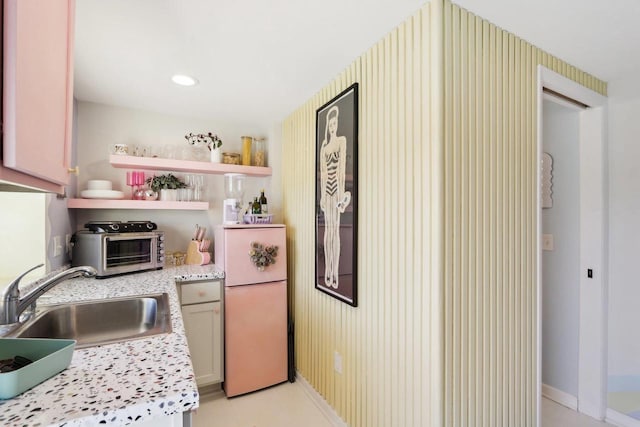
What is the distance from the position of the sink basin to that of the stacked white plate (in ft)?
3.69

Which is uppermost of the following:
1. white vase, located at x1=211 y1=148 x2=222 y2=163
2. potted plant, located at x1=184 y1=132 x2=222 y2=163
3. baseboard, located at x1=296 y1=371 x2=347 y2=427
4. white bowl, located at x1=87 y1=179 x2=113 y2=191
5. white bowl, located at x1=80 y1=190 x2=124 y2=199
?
potted plant, located at x1=184 y1=132 x2=222 y2=163

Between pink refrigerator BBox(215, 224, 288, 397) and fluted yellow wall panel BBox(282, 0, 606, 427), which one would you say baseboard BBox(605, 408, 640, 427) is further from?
pink refrigerator BBox(215, 224, 288, 397)

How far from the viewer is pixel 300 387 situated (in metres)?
2.53

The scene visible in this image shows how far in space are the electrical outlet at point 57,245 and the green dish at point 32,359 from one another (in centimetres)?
137

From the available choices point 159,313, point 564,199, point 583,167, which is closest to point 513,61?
point 583,167

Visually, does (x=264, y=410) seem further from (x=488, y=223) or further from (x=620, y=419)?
(x=620, y=419)

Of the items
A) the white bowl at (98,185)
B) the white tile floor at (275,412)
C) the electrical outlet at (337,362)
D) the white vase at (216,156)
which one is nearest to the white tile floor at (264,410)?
the white tile floor at (275,412)

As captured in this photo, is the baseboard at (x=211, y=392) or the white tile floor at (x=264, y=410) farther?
the baseboard at (x=211, y=392)

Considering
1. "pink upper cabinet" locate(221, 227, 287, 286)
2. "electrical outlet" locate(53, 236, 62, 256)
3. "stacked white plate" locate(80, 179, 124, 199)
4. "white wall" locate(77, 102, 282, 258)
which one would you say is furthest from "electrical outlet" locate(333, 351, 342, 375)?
"stacked white plate" locate(80, 179, 124, 199)

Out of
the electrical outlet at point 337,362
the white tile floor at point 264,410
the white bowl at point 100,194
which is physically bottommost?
the white tile floor at point 264,410

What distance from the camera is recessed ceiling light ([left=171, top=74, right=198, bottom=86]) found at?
205cm

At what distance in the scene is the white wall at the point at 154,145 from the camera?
8.30 feet

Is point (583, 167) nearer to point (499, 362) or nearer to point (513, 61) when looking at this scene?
point (513, 61)

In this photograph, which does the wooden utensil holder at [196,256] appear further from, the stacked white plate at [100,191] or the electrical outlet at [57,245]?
the electrical outlet at [57,245]
